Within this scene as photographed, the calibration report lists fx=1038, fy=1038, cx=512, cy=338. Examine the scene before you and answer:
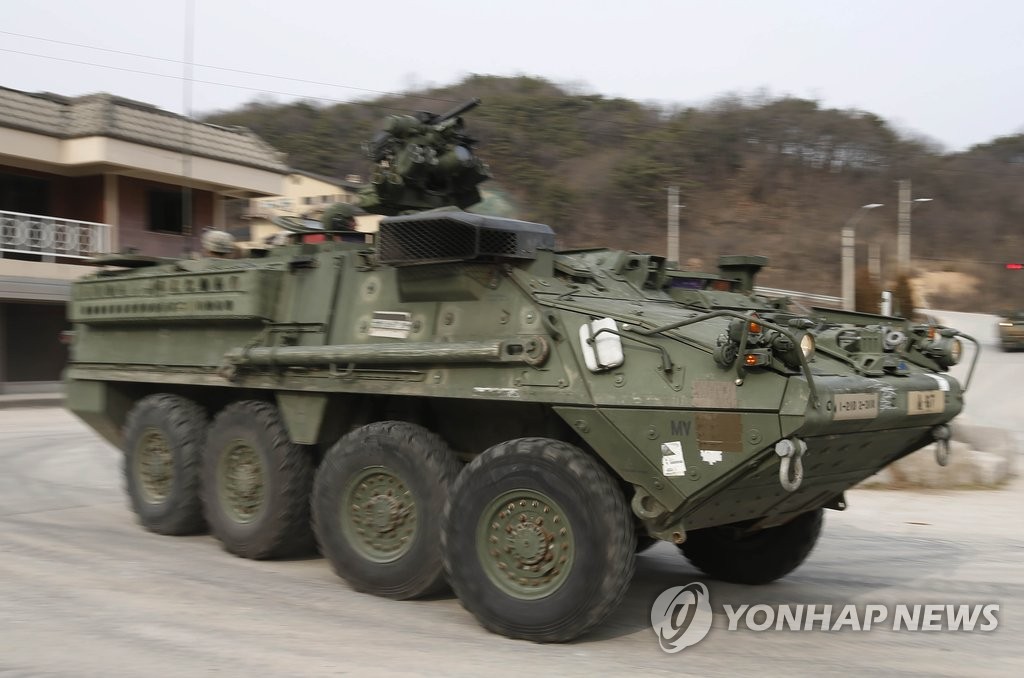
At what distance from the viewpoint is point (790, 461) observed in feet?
16.1

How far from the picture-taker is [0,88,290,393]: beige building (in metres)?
21.8

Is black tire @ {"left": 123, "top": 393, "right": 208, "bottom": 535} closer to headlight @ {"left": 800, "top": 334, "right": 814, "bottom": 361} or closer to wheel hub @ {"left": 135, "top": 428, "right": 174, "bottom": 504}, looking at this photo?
wheel hub @ {"left": 135, "top": 428, "right": 174, "bottom": 504}

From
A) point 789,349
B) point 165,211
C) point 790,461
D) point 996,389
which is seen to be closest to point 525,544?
point 790,461

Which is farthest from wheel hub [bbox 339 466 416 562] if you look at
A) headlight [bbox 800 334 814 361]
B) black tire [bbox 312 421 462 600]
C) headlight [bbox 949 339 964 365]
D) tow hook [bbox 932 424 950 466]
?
headlight [bbox 949 339 964 365]

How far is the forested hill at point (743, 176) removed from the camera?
4394cm

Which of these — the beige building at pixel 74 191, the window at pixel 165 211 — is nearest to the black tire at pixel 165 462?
the beige building at pixel 74 191

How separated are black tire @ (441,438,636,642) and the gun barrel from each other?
2.75 metres

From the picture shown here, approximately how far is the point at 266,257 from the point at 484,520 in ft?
10.3

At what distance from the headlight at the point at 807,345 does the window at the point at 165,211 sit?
22.1m

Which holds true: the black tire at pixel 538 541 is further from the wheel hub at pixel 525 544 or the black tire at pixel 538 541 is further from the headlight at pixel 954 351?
the headlight at pixel 954 351

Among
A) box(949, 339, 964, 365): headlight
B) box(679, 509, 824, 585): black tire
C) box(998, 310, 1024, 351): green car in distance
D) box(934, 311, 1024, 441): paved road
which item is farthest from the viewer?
box(998, 310, 1024, 351): green car in distance

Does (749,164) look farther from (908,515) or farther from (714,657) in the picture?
(714,657)

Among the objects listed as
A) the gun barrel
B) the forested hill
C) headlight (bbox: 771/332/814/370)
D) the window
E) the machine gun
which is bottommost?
headlight (bbox: 771/332/814/370)

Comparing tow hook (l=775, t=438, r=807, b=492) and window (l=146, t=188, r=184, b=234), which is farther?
window (l=146, t=188, r=184, b=234)
